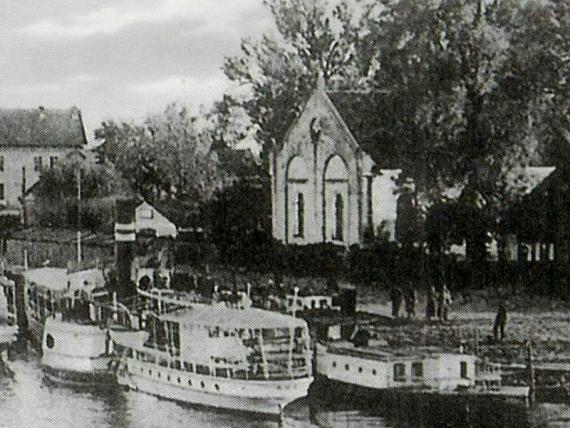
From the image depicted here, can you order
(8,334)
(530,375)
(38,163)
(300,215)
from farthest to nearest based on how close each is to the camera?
(8,334)
(38,163)
(300,215)
(530,375)

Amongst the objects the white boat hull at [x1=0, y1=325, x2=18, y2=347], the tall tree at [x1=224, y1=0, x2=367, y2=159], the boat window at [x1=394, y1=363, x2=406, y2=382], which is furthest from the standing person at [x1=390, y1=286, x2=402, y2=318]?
the white boat hull at [x1=0, y1=325, x2=18, y2=347]

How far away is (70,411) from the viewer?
83.3 inches

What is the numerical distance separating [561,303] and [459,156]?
360 mm

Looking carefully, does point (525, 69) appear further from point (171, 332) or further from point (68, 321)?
point (68, 321)

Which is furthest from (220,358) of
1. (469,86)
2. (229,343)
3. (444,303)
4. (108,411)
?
(469,86)

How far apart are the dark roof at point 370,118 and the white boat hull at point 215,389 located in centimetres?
49

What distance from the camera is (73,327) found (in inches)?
85.5

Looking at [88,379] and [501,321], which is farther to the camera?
[88,379]

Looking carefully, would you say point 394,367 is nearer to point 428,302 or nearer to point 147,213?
point 428,302

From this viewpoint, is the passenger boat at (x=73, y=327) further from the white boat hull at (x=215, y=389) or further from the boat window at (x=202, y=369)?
the boat window at (x=202, y=369)

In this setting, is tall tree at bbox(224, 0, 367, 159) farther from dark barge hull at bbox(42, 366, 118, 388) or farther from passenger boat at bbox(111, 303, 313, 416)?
dark barge hull at bbox(42, 366, 118, 388)

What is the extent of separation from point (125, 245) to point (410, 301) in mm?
647

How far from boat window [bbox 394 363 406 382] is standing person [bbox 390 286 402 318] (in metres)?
0.10

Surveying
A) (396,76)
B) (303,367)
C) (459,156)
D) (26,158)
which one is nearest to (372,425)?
(303,367)
